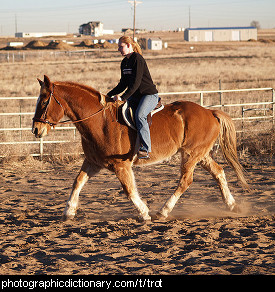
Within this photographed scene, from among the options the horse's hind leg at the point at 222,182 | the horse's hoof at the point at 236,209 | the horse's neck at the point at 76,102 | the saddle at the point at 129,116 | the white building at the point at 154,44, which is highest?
the white building at the point at 154,44

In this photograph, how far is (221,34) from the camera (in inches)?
4936

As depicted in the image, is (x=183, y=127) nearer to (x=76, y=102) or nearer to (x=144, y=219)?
(x=144, y=219)

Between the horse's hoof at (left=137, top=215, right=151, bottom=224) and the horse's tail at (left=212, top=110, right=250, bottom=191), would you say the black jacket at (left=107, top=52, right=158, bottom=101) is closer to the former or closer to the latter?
the horse's tail at (left=212, top=110, right=250, bottom=191)

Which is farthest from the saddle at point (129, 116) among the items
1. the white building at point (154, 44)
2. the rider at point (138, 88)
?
the white building at point (154, 44)

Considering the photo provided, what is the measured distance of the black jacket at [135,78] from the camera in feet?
20.3

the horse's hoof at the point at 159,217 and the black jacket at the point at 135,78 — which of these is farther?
the horse's hoof at the point at 159,217

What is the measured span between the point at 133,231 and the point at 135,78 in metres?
1.91

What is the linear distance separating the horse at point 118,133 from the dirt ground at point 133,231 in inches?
15.3

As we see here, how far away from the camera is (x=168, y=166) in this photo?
10.6 m

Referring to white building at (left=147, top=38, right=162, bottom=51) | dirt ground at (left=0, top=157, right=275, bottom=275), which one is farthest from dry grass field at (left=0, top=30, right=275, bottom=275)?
white building at (left=147, top=38, right=162, bottom=51)

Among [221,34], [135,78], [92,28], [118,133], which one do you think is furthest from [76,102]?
[92,28]

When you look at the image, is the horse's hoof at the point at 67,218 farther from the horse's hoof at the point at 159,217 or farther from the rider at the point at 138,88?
the rider at the point at 138,88
